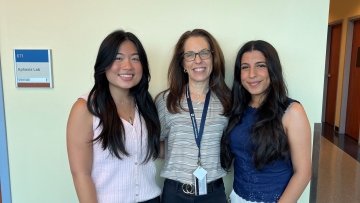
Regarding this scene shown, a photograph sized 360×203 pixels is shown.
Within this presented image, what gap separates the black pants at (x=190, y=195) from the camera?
5.49ft

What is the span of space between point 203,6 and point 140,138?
984 mm

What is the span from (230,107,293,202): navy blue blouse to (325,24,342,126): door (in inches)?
241

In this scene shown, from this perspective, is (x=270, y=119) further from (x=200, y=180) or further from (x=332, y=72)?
(x=332, y=72)

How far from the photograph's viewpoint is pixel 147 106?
67.0 inches

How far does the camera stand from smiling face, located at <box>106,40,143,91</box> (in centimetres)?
148

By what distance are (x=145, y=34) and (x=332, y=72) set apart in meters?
6.53

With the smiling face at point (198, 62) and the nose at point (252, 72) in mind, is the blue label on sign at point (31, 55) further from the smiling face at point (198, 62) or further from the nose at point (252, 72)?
the nose at point (252, 72)

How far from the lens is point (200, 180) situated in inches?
64.8

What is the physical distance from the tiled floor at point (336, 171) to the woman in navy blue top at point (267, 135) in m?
0.56

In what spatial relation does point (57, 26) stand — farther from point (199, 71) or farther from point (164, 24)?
point (199, 71)

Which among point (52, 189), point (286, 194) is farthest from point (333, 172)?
point (52, 189)

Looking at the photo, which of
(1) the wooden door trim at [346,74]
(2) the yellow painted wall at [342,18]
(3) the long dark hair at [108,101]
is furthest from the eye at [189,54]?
(1) the wooden door trim at [346,74]

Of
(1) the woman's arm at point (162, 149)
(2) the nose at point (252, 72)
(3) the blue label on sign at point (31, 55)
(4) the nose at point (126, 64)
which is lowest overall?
(1) the woman's arm at point (162, 149)

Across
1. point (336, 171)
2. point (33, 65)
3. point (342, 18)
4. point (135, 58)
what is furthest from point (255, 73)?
point (342, 18)
